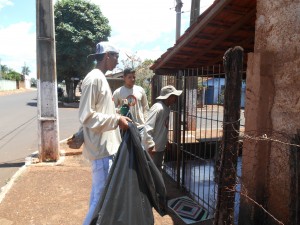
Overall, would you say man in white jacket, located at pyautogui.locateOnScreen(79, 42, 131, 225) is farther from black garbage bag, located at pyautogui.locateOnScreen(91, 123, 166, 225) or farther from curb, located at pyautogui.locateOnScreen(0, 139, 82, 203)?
curb, located at pyautogui.locateOnScreen(0, 139, 82, 203)

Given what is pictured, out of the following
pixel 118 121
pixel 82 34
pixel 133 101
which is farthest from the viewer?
pixel 82 34

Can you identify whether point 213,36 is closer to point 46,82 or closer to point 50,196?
point 50,196

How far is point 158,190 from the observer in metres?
2.71

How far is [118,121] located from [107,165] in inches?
19.5

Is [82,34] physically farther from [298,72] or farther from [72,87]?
[298,72]

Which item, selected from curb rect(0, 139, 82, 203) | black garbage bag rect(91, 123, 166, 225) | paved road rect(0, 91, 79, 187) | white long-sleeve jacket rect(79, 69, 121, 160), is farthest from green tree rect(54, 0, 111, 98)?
black garbage bag rect(91, 123, 166, 225)

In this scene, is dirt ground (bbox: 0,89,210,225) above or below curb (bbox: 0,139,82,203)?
below

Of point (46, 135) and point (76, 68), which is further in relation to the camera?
point (76, 68)

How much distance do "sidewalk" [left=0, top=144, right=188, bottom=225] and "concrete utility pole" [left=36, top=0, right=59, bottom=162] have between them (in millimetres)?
Result: 436

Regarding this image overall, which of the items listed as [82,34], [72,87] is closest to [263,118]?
[82,34]

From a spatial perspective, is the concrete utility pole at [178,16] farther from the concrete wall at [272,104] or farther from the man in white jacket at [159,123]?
the concrete wall at [272,104]

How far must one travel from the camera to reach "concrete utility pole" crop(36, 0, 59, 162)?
6.07m

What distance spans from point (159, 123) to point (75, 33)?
1829 cm

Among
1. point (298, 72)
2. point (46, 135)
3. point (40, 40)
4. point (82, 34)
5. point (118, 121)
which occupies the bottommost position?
point (46, 135)
